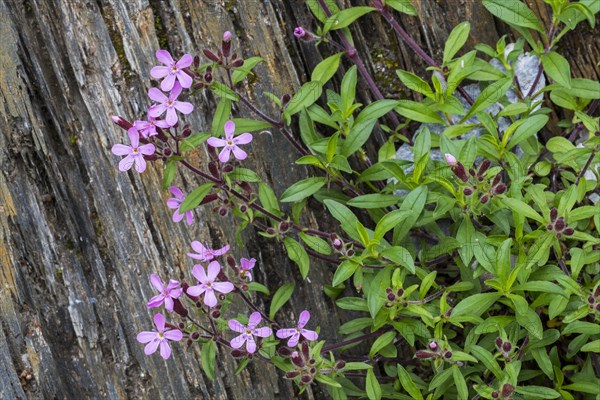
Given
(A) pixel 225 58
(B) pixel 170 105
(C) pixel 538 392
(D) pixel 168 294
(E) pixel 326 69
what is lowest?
(C) pixel 538 392

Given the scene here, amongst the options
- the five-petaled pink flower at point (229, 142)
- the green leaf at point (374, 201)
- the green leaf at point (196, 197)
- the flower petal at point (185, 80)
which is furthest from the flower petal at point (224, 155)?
the green leaf at point (374, 201)

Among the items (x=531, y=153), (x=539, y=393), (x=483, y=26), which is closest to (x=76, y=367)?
(x=539, y=393)

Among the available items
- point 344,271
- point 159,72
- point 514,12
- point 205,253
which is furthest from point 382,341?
point 514,12

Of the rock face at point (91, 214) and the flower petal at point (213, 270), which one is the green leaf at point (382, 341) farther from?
the flower petal at point (213, 270)

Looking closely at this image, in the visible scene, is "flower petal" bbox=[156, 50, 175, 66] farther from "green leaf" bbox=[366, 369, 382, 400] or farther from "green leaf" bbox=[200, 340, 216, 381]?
"green leaf" bbox=[366, 369, 382, 400]

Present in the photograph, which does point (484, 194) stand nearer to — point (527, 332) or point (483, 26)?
point (527, 332)

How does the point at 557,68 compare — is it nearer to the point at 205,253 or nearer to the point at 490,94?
the point at 490,94

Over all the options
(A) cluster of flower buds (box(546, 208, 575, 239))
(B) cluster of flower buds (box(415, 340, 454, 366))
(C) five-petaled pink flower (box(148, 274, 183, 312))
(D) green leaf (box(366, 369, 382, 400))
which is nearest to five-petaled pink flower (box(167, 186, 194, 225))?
(C) five-petaled pink flower (box(148, 274, 183, 312))
